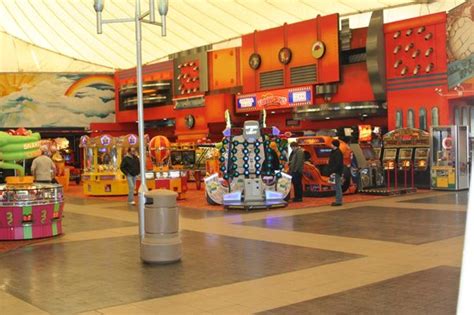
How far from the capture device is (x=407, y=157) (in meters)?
20.5

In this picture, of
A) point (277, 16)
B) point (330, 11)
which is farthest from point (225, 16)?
point (330, 11)

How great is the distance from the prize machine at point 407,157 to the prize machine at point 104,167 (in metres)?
9.36

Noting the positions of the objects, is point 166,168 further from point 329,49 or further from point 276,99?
point 329,49

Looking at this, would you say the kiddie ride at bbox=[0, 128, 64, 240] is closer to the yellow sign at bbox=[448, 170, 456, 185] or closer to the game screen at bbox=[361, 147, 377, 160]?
the game screen at bbox=[361, 147, 377, 160]

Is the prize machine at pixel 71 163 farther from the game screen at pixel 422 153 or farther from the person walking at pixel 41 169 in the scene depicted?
the game screen at pixel 422 153

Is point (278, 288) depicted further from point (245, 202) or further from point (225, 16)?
point (225, 16)

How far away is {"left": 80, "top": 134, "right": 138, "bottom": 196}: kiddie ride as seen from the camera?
21625 millimetres

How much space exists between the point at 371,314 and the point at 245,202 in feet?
33.2

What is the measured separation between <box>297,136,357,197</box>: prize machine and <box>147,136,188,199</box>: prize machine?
156 inches

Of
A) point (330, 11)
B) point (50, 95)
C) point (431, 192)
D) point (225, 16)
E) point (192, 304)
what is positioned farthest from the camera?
point (50, 95)

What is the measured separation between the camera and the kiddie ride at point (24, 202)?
10.7m

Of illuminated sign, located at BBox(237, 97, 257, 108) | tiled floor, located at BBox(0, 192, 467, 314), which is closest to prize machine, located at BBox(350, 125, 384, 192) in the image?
tiled floor, located at BBox(0, 192, 467, 314)

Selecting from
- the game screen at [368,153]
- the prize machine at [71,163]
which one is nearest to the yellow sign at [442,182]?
the game screen at [368,153]

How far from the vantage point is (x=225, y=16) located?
3266cm
